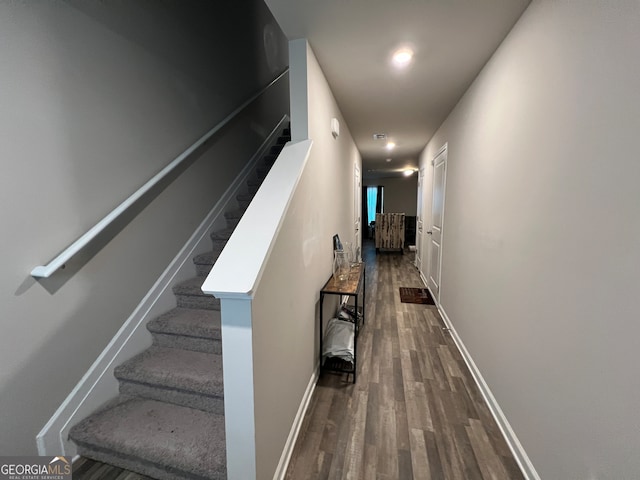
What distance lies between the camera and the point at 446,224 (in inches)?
120

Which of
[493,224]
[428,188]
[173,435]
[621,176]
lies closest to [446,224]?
[493,224]

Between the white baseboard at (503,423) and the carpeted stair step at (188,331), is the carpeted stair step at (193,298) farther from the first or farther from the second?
the white baseboard at (503,423)

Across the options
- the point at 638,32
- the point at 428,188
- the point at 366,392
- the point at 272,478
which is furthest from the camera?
the point at 428,188

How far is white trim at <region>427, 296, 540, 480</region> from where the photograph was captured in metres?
1.27

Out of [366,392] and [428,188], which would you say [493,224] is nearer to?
[366,392]

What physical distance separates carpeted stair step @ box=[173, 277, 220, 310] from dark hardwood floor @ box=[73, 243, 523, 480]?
2.97 feet

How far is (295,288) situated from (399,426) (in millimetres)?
1071

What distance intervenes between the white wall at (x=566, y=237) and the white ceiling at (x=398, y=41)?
0.18 meters

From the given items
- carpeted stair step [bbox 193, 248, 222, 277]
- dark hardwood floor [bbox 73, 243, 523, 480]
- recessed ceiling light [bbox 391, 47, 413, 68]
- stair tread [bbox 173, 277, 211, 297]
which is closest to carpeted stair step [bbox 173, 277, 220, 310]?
stair tread [bbox 173, 277, 211, 297]

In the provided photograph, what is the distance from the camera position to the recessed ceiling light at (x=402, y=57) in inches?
70.1

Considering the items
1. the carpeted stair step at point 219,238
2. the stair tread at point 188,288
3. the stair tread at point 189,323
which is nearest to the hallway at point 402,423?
the stair tread at point 189,323

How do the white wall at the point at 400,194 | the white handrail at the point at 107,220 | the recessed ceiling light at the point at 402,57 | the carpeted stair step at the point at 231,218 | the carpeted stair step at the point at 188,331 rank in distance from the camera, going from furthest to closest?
1. the white wall at the point at 400,194
2. the carpeted stair step at the point at 231,218
3. the recessed ceiling light at the point at 402,57
4. the carpeted stair step at the point at 188,331
5. the white handrail at the point at 107,220

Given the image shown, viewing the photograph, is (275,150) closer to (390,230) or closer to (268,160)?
(268,160)

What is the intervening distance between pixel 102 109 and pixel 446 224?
3193 mm
